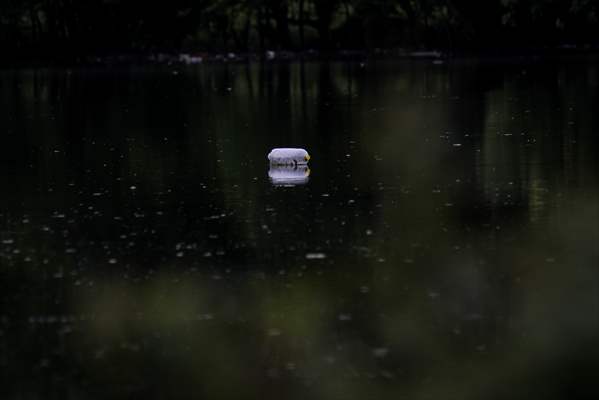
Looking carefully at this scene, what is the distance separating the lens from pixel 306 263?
49.8 feet

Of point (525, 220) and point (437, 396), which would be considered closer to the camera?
point (437, 396)

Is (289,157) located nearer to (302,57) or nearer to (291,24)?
(302,57)

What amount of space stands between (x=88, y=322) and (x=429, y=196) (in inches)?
Result: 302

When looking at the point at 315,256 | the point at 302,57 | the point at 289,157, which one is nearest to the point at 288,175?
the point at 289,157

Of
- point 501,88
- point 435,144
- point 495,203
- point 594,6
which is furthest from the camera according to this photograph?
point 594,6

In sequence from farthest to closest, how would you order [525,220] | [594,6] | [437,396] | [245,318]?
1. [594,6]
2. [525,220]
3. [245,318]
4. [437,396]

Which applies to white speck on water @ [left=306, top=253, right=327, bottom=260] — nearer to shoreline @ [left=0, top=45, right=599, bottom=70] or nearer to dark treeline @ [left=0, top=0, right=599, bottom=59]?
shoreline @ [left=0, top=45, right=599, bottom=70]

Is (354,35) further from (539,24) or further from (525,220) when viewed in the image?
(525,220)

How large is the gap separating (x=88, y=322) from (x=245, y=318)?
51.6 inches

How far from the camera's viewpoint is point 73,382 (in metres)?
11.2

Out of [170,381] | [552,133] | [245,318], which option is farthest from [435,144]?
[170,381]

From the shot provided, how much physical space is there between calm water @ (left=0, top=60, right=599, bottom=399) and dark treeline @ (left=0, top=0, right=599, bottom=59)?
4640 centimetres

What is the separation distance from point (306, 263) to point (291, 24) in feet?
219

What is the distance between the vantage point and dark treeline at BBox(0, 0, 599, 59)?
77.2 metres
